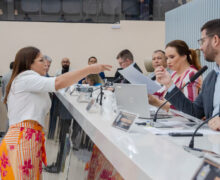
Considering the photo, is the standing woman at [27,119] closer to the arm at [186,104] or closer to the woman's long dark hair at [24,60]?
the woman's long dark hair at [24,60]

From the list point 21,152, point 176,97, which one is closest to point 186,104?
point 176,97

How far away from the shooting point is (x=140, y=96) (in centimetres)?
195

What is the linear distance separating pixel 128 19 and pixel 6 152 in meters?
6.97

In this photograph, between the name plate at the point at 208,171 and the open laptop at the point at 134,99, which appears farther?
the open laptop at the point at 134,99

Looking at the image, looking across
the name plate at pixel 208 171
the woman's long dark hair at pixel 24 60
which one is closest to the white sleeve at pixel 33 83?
the woman's long dark hair at pixel 24 60

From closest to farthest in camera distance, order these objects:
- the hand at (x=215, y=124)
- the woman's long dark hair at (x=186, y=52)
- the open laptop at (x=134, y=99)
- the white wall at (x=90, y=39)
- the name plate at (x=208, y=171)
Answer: the name plate at (x=208, y=171)
the hand at (x=215, y=124)
the open laptop at (x=134, y=99)
the woman's long dark hair at (x=186, y=52)
the white wall at (x=90, y=39)

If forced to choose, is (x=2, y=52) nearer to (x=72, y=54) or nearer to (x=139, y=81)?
(x=72, y=54)

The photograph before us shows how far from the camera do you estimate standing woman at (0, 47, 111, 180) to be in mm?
2275

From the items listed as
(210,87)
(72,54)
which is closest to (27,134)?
(210,87)

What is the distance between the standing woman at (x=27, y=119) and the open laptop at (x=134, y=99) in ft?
1.00

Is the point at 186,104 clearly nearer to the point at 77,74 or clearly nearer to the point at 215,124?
the point at 215,124

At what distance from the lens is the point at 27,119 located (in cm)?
235

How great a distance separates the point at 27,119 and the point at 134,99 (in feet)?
2.75

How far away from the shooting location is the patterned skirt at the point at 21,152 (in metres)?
2.29
